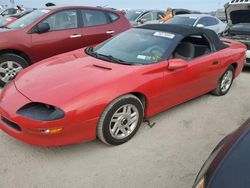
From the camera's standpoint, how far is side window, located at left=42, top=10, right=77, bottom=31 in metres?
5.61

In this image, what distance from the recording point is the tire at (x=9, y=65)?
5035 mm

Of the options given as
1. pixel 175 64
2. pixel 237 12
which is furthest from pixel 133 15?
pixel 175 64

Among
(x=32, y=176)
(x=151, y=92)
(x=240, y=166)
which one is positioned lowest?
(x=32, y=176)

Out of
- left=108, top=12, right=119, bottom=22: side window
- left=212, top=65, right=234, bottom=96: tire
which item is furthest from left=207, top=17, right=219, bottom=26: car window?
left=212, top=65, right=234, bottom=96: tire

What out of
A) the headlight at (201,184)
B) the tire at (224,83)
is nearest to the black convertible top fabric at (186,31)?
the tire at (224,83)

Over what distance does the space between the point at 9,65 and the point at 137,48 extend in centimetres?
248

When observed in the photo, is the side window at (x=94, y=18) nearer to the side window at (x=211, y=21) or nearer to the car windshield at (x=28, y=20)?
the car windshield at (x=28, y=20)

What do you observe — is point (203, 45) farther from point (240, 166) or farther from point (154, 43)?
point (240, 166)

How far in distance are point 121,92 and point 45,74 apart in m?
1.01

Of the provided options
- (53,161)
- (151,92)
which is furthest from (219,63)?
(53,161)

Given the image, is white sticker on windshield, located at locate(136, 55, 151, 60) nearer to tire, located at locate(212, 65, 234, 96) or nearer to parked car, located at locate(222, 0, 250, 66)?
tire, located at locate(212, 65, 234, 96)

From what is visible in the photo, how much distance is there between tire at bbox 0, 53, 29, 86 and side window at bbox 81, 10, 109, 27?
1.62m

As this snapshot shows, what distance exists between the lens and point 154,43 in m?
4.02

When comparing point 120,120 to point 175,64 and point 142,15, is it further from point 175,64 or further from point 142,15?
point 142,15
